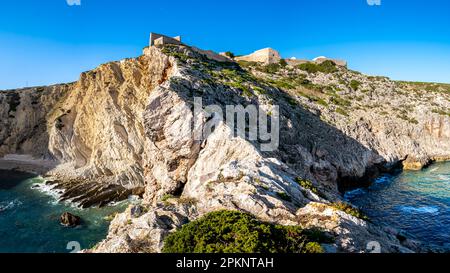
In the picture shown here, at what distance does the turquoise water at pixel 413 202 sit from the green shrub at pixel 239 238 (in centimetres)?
2020

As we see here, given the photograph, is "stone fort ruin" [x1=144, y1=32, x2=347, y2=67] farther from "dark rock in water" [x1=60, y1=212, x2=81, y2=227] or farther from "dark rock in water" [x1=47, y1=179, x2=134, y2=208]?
"dark rock in water" [x1=60, y1=212, x2=81, y2=227]

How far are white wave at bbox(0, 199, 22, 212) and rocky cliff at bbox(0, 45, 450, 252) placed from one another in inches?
271

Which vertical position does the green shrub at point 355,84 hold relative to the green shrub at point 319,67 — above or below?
below

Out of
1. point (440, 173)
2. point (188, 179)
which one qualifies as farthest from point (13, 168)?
point (440, 173)

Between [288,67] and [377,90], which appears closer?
[377,90]

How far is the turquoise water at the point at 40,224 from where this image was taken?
3222 centimetres

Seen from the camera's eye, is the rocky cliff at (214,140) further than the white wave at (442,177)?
No

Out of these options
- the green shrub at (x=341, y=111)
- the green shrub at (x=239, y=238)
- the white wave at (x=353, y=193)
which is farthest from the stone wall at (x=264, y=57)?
the green shrub at (x=239, y=238)

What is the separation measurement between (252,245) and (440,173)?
5275 centimetres

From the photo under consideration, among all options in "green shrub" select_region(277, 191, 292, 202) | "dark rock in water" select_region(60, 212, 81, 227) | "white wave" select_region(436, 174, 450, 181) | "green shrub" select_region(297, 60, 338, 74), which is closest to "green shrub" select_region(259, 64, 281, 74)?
"green shrub" select_region(297, 60, 338, 74)

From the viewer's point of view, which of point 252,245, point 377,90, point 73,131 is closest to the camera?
point 252,245

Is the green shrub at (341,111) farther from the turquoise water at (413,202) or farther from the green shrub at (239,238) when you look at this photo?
the green shrub at (239,238)

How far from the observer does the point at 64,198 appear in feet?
152

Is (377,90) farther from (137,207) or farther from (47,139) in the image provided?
(47,139)
